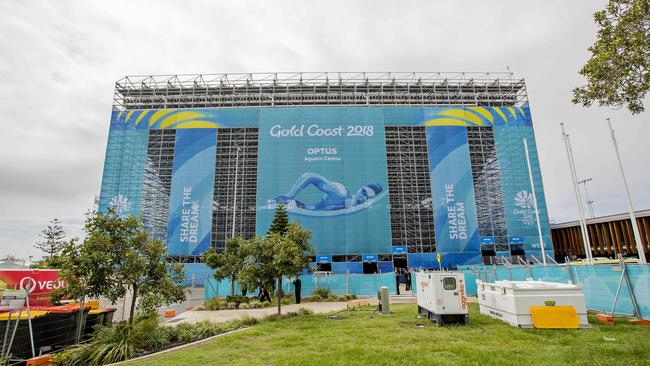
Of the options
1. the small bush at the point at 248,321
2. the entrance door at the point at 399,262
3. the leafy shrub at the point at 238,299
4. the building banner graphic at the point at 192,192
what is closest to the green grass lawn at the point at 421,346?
the small bush at the point at 248,321

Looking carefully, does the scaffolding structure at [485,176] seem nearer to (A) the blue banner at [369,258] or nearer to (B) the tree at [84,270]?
(A) the blue banner at [369,258]

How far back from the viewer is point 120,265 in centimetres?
937

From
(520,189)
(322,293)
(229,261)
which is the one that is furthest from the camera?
(520,189)

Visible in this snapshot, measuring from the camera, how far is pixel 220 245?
1559 inches

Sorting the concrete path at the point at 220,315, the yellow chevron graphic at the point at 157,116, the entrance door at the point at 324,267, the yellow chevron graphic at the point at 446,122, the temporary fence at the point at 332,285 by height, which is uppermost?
the yellow chevron graphic at the point at 157,116

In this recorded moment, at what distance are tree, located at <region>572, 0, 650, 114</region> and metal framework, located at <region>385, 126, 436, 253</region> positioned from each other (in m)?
32.9

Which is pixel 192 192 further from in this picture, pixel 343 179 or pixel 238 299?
pixel 238 299

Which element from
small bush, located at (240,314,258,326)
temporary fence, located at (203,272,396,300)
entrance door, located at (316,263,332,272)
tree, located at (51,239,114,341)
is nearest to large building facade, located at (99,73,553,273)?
entrance door, located at (316,263,332,272)

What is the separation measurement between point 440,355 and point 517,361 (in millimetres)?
1446

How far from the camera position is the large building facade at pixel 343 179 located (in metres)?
38.1

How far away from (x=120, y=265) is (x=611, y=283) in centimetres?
1531

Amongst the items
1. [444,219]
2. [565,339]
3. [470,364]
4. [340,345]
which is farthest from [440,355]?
[444,219]

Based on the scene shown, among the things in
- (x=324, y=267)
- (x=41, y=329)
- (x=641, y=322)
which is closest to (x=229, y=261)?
(x=41, y=329)

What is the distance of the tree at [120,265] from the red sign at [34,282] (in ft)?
8.10
